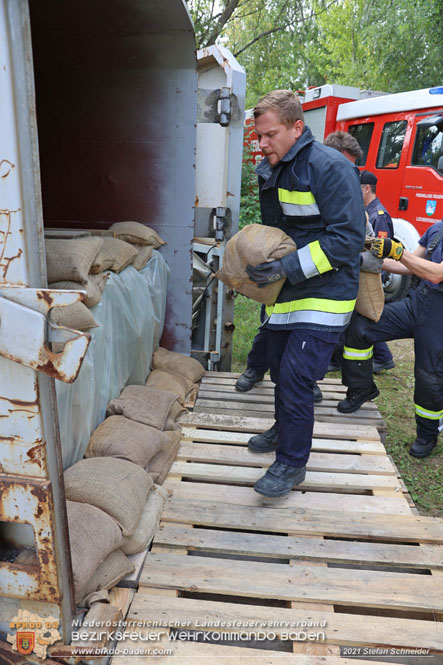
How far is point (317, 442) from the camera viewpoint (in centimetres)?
311

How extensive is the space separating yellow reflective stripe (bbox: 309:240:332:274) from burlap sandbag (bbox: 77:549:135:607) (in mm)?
1476

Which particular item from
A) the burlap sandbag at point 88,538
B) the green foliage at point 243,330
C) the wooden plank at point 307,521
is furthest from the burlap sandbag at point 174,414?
the green foliage at point 243,330

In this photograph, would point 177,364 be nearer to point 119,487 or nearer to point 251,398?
point 251,398

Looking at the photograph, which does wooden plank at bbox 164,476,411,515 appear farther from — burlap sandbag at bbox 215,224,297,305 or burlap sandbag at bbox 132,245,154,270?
burlap sandbag at bbox 132,245,154,270

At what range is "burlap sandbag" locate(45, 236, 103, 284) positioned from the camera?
2.57 m

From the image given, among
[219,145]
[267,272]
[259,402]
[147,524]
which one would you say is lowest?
[259,402]

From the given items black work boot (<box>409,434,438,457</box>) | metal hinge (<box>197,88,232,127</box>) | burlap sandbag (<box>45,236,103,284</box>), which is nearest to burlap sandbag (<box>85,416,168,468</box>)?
burlap sandbag (<box>45,236,103,284</box>)

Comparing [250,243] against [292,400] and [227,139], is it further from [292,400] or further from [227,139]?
[227,139]

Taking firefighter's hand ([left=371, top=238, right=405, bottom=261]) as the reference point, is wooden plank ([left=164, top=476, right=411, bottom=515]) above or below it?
below

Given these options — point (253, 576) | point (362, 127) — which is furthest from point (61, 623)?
point (362, 127)

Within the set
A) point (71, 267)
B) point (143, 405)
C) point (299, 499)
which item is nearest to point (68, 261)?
point (71, 267)

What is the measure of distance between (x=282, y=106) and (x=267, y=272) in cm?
74

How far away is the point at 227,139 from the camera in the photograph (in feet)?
12.0

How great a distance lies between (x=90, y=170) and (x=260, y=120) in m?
2.05
